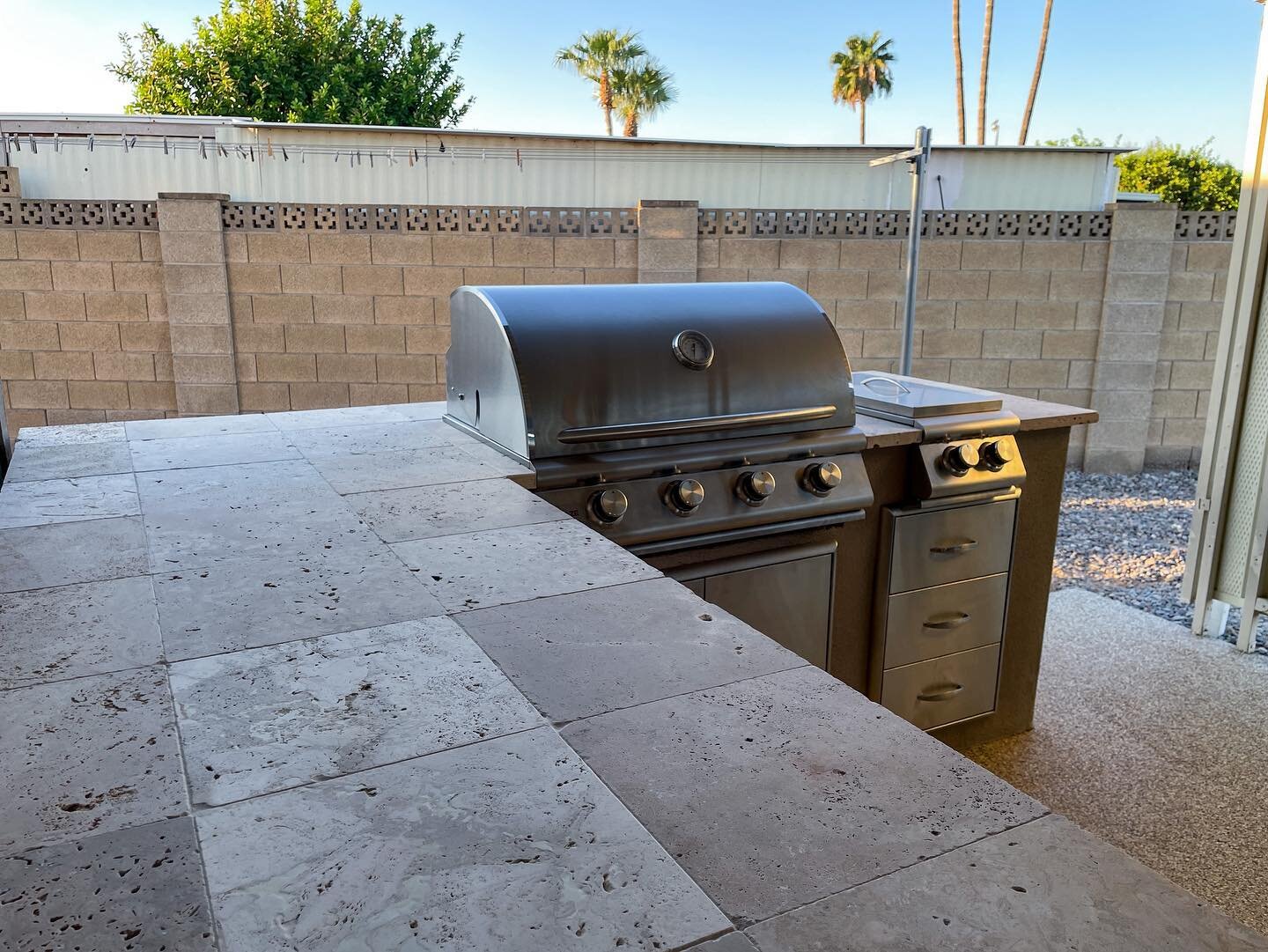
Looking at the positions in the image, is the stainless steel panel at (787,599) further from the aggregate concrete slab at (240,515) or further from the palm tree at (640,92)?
the palm tree at (640,92)

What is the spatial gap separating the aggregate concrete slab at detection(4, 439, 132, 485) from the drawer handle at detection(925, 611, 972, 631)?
251 centimetres

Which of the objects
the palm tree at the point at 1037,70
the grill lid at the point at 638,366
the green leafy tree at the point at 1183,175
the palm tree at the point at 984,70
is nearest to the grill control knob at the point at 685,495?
the grill lid at the point at 638,366

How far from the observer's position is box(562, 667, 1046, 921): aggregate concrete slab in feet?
2.86

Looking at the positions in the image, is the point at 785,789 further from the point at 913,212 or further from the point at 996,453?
the point at 913,212

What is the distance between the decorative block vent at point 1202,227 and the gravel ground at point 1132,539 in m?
1.85

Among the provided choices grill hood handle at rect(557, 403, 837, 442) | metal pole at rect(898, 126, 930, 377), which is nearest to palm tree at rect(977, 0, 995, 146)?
metal pole at rect(898, 126, 930, 377)

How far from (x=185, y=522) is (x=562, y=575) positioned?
0.85m

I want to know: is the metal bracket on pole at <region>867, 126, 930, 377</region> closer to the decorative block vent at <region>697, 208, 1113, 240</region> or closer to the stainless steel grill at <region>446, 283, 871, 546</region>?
the decorative block vent at <region>697, 208, 1113, 240</region>

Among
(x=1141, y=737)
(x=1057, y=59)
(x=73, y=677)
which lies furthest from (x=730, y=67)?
(x=73, y=677)

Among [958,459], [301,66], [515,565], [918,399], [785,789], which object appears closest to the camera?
[785,789]

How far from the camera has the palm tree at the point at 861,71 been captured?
23812 mm

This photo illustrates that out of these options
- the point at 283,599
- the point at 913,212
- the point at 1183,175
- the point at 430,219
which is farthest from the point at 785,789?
the point at 1183,175

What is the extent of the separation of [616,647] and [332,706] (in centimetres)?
41

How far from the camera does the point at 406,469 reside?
7.94 ft
